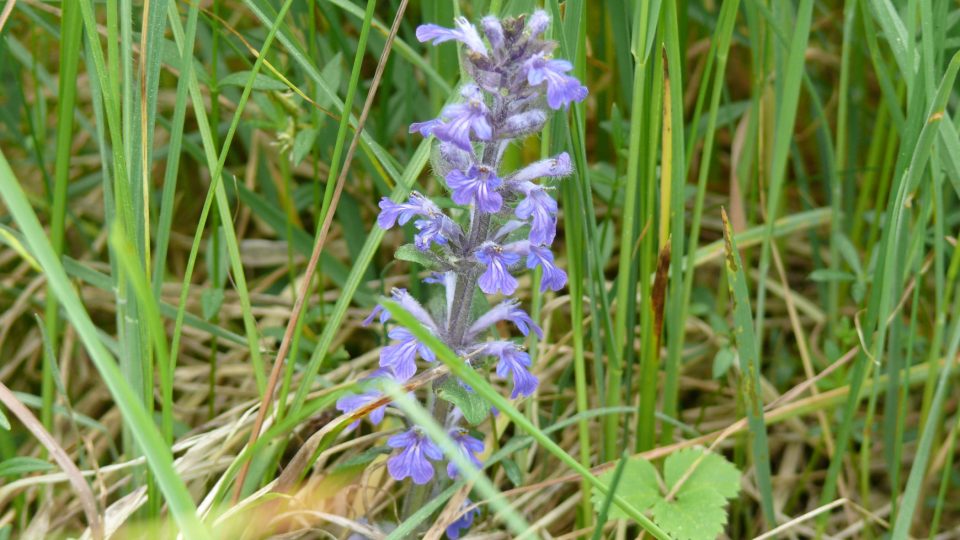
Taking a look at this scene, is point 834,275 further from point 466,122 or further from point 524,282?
point 466,122

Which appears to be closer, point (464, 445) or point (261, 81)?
point (464, 445)

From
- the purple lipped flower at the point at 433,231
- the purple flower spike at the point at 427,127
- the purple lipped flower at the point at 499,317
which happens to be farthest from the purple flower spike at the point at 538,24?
the purple lipped flower at the point at 499,317

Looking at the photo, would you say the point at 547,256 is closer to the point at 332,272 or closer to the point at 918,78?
the point at 918,78

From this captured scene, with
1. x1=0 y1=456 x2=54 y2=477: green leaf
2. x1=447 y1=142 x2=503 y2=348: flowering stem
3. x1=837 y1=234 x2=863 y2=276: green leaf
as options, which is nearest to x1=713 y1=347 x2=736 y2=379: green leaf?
x1=837 y1=234 x2=863 y2=276: green leaf

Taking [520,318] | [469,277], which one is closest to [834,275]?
[520,318]

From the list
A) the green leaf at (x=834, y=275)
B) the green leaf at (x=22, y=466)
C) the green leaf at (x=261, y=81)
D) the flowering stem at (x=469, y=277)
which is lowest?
the green leaf at (x=22, y=466)

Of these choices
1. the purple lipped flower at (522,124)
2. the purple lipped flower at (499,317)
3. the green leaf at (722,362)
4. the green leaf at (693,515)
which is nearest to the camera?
the purple lipped flower at (522,124)

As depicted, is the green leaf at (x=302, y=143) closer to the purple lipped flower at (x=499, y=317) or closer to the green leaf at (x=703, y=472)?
the purple lipped flower at (x=499, y=317)
